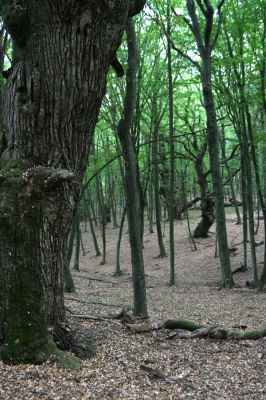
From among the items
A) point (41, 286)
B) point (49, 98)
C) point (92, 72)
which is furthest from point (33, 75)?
point (41, 286)

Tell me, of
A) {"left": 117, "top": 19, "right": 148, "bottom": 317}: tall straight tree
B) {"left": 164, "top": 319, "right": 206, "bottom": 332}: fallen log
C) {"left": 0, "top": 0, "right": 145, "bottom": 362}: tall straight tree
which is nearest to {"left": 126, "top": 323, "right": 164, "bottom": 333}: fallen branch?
{"left": 164, "top": 319, "right": 206, "bottom": 332}: fallen log

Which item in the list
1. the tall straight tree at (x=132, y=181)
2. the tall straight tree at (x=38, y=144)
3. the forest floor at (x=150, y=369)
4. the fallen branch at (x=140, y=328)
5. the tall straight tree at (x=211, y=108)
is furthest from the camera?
the tall straight tree at (x=211, y=108)

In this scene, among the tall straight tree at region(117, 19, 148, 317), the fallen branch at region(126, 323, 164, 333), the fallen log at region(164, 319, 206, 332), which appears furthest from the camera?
the tall straight tree at region(117, 19, 148, 317)

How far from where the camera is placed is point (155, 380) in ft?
11.9

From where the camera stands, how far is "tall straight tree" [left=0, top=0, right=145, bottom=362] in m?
3.48

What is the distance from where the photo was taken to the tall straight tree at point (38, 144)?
348 centimetres

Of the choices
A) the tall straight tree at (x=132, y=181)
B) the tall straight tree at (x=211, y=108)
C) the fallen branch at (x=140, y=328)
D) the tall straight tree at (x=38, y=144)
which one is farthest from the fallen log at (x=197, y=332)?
the tall straight tree at (x=211, y=108)

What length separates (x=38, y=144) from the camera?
3.57m

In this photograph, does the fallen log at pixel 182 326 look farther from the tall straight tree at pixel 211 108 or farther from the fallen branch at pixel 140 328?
the tall straight tree at pixel 211 108

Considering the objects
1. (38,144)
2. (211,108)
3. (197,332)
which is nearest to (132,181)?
(197,332)

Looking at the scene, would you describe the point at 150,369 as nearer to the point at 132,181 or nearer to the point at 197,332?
the point at 197,332

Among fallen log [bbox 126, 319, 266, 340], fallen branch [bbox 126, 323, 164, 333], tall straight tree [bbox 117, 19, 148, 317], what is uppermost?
tall straight tree [bbox 117, 19, 148, 317]

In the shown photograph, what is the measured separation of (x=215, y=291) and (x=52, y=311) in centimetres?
946

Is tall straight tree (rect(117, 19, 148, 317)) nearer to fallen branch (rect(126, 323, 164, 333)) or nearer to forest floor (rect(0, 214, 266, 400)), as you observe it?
forest floor (rect(0, 214, 266, 400))
